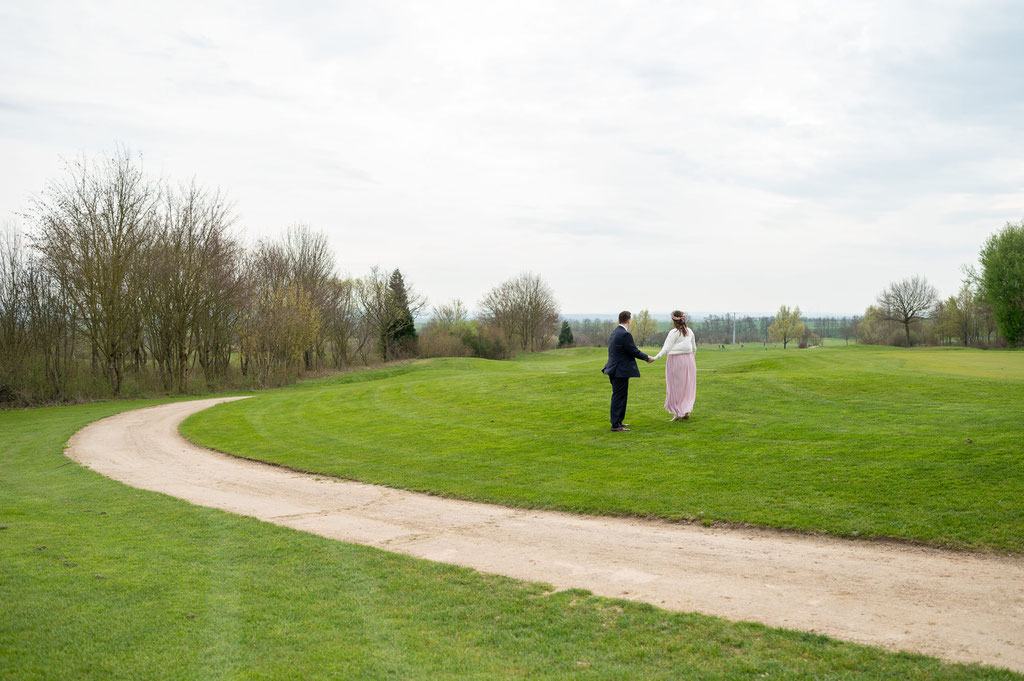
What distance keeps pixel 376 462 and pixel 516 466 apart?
332 cm

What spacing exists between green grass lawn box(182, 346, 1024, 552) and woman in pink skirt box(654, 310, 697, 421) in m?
0.50

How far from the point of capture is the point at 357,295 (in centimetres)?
5509

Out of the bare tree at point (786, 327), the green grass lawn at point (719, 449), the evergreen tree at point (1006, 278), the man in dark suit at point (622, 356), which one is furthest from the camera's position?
the bare tree at point (786, 327)

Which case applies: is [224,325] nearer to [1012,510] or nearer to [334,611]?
[334,611]

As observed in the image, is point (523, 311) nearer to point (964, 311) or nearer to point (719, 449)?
point (964, 311)

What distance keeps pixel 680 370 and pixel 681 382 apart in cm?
31

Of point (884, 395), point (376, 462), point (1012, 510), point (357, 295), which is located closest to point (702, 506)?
A: point (1012, 510)

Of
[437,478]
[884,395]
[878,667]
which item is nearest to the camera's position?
[878,667]

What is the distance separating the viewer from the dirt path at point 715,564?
509cm

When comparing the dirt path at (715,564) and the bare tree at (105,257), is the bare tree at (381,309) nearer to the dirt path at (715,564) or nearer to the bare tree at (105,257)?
the bare tree at (105,257)

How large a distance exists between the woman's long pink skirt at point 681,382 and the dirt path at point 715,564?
6.16m

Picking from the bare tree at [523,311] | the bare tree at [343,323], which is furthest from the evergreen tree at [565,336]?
the bare tree at [343,323]

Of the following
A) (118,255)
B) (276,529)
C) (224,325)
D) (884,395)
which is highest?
(118,255)

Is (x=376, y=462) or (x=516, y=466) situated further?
(x=376, y=462)
